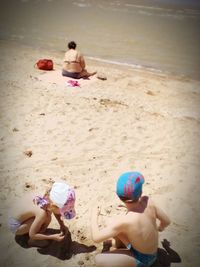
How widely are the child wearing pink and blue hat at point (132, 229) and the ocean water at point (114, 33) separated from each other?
29.0ft

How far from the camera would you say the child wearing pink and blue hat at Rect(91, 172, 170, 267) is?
3123 mm

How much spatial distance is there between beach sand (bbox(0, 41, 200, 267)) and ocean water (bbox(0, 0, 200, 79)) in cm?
353

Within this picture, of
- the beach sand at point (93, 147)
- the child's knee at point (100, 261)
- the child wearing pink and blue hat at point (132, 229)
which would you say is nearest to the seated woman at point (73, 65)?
the beach sand at point (93, 147)

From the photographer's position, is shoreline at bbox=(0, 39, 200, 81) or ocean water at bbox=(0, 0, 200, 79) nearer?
shoreline at bbox=(0, 39, 200, 81)

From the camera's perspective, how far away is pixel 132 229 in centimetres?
312

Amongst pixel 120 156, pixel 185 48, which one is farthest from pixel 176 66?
pixel 120 156

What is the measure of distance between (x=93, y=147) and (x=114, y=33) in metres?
12.2

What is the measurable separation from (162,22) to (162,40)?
7.30 meters

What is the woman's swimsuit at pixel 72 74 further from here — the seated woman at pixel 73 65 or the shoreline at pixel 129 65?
the shoreline at pixel 129 65

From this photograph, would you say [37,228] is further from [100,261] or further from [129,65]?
[129,65]

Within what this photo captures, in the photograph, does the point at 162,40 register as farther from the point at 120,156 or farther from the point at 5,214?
the point at 5,214

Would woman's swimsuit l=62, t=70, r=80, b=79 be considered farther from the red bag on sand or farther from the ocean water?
the ocean water

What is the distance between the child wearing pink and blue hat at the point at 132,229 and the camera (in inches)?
123

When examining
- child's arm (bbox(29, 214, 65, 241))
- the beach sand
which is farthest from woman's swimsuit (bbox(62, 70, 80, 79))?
child's arm (bbox(29, 214, 65, 241))
